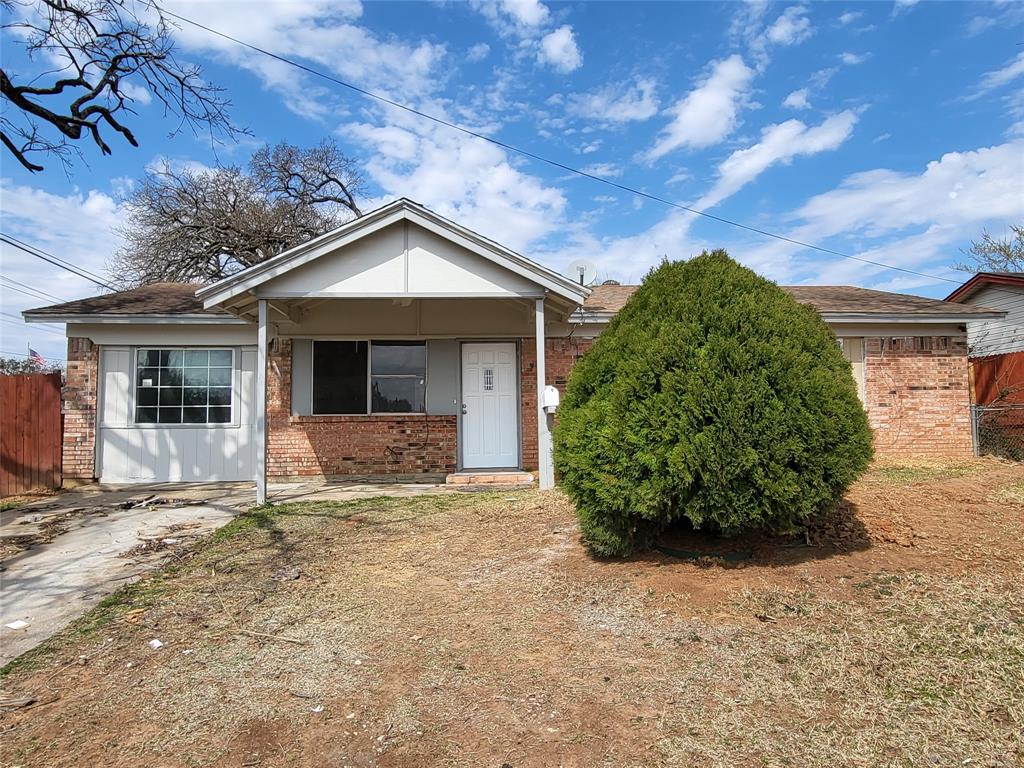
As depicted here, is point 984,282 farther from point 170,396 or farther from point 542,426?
point 170,396

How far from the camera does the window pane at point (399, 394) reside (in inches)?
412

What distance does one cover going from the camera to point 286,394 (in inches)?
407

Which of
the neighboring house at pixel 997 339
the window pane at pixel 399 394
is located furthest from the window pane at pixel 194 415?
the neighboring house at pixel 997 339

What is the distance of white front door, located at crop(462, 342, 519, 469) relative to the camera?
10453 mm

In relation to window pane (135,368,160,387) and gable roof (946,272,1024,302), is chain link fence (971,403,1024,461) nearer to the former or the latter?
gable roof (946,272,1024,302)

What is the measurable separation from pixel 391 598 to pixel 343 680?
1203mm

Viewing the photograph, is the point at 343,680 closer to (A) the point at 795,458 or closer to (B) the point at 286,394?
(A) the point at 795,458

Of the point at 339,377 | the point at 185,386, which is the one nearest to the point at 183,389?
the point at 185,386

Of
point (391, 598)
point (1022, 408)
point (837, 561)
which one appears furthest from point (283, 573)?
Result: point (1022, 408)

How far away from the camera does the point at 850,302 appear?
11.7 metres

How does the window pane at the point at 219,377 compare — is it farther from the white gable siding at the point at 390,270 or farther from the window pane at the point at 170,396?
the white gable siding at the point at 390,270

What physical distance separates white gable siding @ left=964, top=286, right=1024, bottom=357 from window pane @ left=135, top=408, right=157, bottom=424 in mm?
18144

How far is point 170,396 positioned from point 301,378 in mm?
2226

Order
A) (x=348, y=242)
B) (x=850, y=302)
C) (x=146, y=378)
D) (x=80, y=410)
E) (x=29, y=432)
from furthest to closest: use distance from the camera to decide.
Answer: (x=850, y=302), (x=146, y=378), (x=80, y=410), (x=29, y=432), (x=348, y=242)
